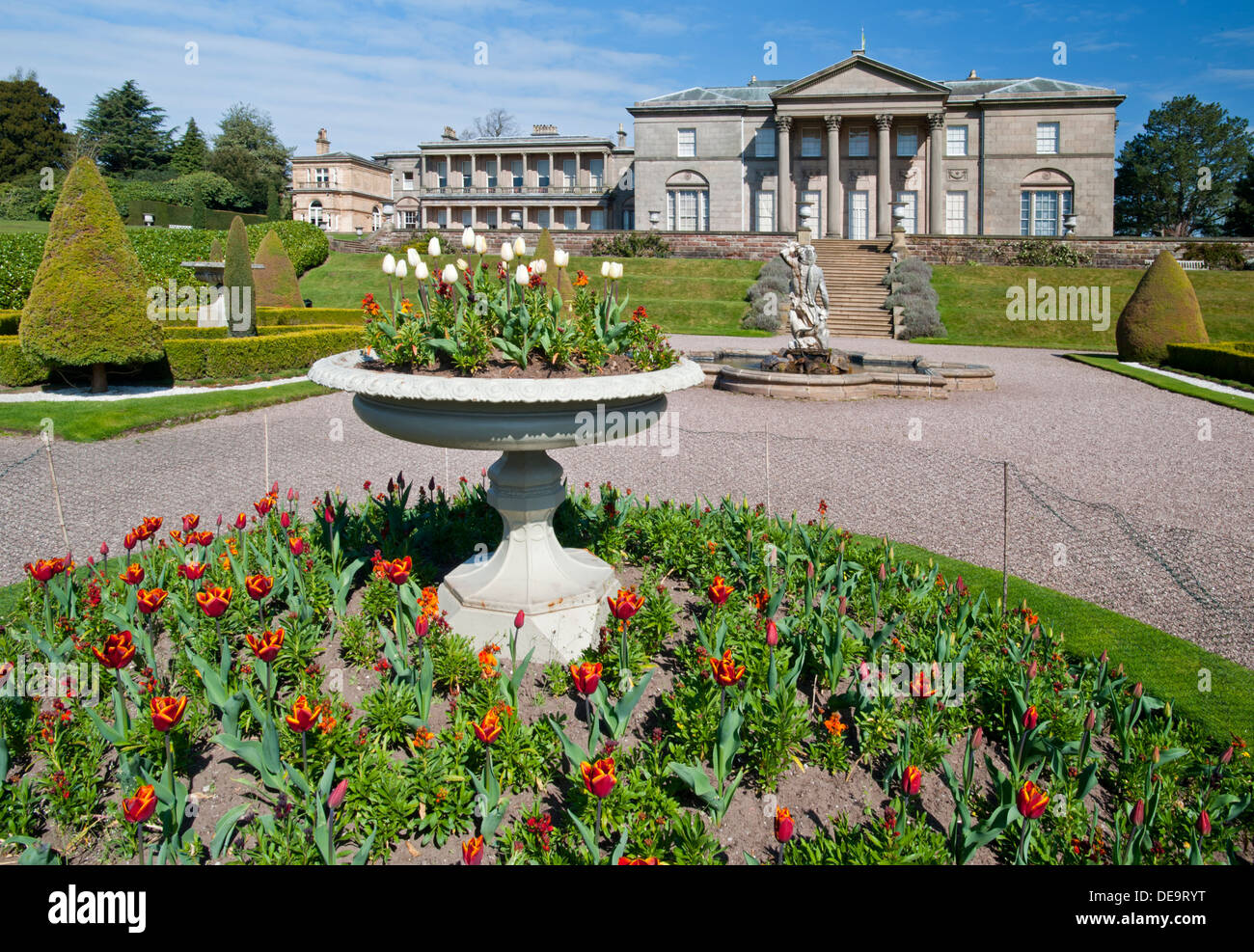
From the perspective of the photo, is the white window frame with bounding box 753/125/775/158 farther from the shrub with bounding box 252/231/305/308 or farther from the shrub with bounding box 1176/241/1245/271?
the shrub with bounding box 252/231/305/308

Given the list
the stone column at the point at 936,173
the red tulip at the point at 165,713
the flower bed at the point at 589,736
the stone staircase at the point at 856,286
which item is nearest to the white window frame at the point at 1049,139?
the stone column at the point at 936,173

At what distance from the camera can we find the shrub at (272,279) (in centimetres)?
2852

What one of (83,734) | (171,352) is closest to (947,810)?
(83,734)

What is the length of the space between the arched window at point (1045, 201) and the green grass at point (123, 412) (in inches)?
1633

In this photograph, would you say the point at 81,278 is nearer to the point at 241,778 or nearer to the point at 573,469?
the point at 573,469

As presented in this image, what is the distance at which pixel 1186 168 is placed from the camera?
62562 mm

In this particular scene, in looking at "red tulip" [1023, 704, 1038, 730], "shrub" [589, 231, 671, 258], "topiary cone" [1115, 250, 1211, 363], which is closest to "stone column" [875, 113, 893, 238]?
"shrub" [589, 231, 671, 258]

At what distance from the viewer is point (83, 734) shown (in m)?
3.86

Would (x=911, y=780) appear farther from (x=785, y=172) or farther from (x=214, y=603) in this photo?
(x=785, y=172)

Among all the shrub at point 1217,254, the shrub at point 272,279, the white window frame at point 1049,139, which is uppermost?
the white window frame at point 1049,139

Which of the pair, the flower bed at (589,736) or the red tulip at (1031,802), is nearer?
the red tulip at (1031,802)

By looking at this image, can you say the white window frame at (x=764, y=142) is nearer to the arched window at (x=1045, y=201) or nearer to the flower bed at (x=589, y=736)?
the arched window at (x=1045, y=201)

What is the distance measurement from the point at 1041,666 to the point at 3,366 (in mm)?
19213

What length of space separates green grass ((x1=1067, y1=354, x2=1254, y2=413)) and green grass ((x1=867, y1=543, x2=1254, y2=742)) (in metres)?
11.8
